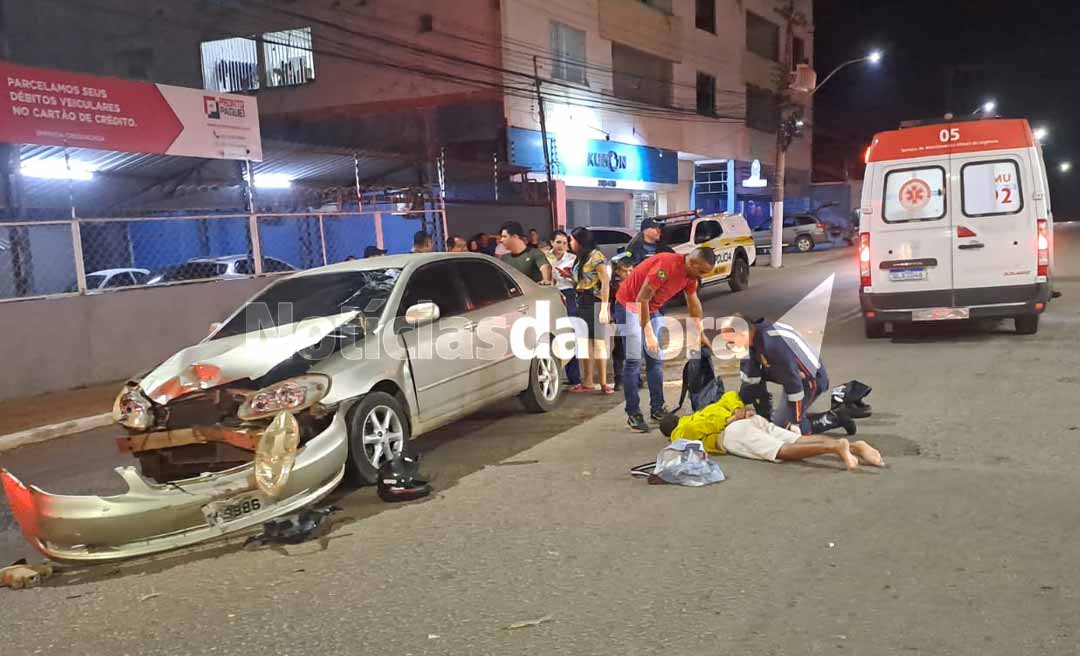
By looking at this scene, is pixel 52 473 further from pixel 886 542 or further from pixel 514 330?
pixel 886 542

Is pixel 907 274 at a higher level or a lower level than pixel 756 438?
higher

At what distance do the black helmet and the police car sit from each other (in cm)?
1250

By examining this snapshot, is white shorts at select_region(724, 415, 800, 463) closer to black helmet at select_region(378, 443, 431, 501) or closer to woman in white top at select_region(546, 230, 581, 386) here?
black helmet at select_region(378, 443, 431, 501)

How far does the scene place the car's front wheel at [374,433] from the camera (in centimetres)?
525

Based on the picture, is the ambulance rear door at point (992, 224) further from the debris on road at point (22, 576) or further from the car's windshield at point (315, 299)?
the debris on road at point (22, 576)

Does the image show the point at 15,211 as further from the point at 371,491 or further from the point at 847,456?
the point at 847,456

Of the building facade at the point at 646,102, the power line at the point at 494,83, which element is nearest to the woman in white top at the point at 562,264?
the power line at the point at 494,83

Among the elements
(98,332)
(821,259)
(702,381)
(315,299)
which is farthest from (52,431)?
(821,259)

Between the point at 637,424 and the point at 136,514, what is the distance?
149 inches

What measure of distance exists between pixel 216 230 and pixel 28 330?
22.2 feet

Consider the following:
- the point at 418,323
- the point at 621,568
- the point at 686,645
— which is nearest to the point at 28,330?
the point at 418,323

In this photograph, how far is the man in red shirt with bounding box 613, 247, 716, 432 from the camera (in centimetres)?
650

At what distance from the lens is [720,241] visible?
58.7 feet

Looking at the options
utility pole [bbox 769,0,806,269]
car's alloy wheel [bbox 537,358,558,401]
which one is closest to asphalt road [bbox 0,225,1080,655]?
car's alloy wheel [bbox 537,358,558,401]
